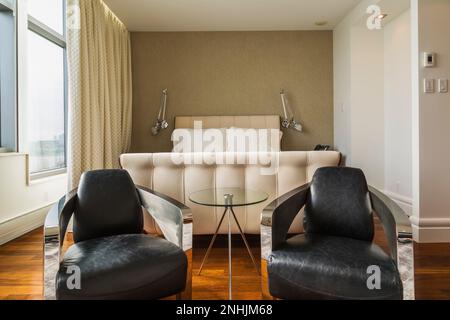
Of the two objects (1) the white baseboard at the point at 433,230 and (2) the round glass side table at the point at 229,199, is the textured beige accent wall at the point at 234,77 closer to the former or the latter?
(1) the white baseboard at the point at 433,230

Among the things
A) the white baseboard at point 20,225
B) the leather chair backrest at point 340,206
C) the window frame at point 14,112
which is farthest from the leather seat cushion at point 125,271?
the window frame at point 14,112

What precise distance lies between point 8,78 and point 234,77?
2.93m

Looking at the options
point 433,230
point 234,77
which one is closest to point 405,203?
point 433,230

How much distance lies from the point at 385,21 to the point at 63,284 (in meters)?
4.16

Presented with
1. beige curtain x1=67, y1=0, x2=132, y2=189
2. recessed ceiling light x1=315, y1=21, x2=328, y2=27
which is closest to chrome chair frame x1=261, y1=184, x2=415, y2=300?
beige curtain x1=67, y1=0, x2=132, y2=189

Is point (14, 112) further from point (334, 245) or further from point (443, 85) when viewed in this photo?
point (443, 85)

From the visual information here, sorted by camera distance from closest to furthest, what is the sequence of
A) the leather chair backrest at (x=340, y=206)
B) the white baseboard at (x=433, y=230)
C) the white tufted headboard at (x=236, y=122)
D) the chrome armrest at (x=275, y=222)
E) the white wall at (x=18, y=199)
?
the chrome armrest at (x=275, y=222) → the leather chair backrest at (x=340, y=206) → the white baseboard at (x=433, y=230) → the white wall at (x=18, y=199) → the white tufted headboard at (x=236, y=122)

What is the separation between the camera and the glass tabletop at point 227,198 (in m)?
1.48

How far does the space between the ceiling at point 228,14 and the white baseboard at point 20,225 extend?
2.58 meters

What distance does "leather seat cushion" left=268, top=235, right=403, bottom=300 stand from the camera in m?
1.09
